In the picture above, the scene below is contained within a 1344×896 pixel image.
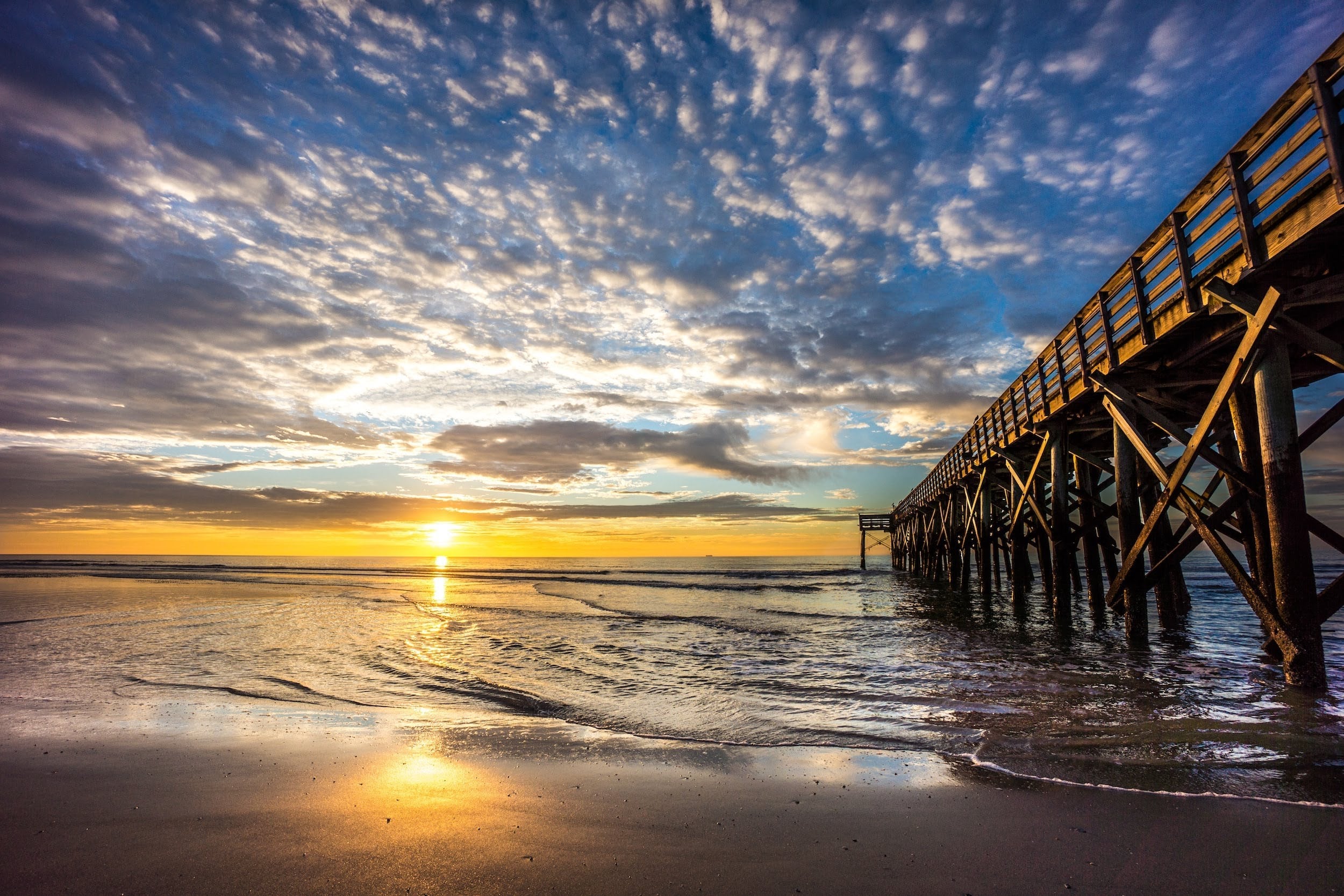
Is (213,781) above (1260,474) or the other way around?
the other way around

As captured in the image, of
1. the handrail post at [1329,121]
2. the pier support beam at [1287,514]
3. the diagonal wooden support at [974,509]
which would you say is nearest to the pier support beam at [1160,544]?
the pier support beam at [1287,514]

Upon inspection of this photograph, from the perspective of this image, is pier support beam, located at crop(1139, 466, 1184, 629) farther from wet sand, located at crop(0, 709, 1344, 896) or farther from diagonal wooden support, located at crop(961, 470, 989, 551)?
wet sand, located at crop(0, 709, 1344, 896)

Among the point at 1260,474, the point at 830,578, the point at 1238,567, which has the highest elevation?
the point at 1260,474

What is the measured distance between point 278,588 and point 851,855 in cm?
3811

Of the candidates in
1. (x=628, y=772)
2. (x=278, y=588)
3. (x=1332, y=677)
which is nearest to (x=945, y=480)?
(x=1332, y=677)

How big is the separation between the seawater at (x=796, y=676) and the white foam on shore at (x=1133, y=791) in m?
0.09

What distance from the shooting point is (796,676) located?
8.45 meters

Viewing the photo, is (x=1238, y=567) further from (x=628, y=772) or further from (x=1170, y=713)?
(x=628, y=772)

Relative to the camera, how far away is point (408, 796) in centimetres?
380

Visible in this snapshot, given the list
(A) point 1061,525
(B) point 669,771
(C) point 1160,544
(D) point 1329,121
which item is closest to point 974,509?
(A) point 1061,525

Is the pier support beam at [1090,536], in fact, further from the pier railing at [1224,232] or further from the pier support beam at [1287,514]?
the pier support beam at [1287,514]

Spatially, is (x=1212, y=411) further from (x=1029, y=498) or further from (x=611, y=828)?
(x=611, y=828)

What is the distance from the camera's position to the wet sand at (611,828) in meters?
2.73

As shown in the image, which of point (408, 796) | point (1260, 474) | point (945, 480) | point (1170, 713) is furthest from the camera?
point (945, 480)
